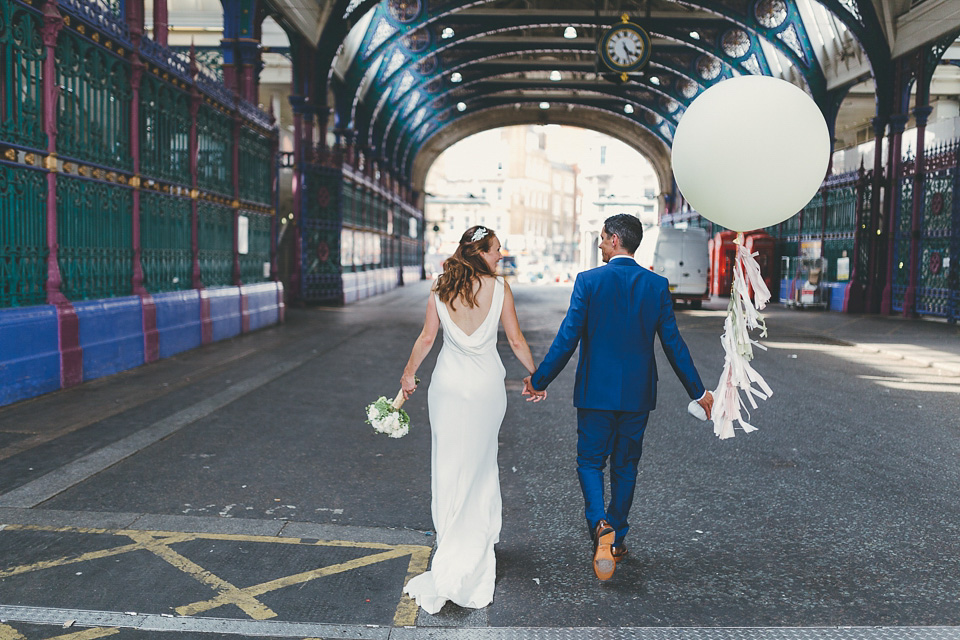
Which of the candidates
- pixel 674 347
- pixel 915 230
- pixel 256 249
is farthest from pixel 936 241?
pixel 674 347

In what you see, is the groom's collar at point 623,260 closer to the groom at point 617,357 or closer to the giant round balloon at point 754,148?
the groom at point 617,357

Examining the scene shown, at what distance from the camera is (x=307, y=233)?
2419 cm

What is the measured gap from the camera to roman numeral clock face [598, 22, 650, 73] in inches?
786

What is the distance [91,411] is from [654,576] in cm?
606

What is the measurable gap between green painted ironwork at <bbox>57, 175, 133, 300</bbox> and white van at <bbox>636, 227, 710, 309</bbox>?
672 inches

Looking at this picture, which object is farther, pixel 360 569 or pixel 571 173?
pixel 571 173

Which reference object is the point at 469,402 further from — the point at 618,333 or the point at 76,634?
the point at 76,634

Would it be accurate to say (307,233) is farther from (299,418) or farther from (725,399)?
(725,399)

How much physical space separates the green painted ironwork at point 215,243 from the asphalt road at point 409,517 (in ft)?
18.2

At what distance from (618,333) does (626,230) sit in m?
0.53

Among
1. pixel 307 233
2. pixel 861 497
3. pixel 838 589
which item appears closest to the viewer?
pixel 838 589

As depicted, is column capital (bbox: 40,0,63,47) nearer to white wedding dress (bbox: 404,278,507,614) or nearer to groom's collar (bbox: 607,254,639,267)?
white wedding dress (bbox: 404,278,507,614)

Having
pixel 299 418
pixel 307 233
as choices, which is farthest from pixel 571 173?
pixel 299 418

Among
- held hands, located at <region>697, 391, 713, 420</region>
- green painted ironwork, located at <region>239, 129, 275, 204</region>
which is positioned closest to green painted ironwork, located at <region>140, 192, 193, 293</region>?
green painted ironwork, located at <region>239, 129, 275, 204</region>
